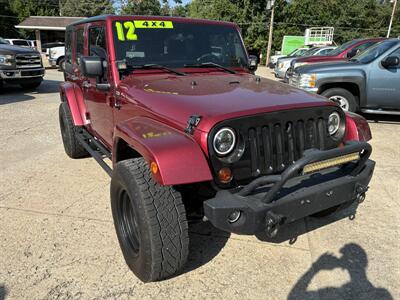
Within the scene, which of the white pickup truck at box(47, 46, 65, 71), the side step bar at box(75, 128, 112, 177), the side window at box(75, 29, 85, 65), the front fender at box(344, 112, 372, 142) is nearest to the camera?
the front fender at box(344, 112, 372, 142)

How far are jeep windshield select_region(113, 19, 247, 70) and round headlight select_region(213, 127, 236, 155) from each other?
1446mm

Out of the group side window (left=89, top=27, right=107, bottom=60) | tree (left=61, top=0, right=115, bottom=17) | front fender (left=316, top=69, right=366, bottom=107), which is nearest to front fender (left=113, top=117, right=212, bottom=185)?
side window (left=89, top=27, right=107, bottom=60)

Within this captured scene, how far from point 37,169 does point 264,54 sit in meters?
34.2

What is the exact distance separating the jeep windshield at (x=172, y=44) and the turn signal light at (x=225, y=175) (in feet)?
5.09

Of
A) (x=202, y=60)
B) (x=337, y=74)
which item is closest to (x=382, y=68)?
(x=337, y=74)

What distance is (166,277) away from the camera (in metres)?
2.58

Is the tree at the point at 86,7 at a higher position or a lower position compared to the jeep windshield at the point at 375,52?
higher

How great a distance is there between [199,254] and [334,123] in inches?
60.1

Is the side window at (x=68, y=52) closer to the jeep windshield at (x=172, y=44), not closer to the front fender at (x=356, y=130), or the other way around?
the jeep windshield at (x=172, y=44)

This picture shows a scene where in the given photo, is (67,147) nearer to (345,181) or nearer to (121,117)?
(121,117)

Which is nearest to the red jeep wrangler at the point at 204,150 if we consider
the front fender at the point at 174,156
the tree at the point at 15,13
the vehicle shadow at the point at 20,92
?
the front fender at the point at 174,156

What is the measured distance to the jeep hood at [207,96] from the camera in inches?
97.0

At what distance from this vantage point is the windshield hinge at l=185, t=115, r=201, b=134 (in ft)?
7.75

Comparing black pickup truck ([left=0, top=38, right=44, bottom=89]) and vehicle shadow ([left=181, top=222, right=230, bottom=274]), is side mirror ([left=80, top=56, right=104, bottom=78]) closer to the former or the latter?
vehicle shadow ([left=181, top=222, right=230, bottom=274])
